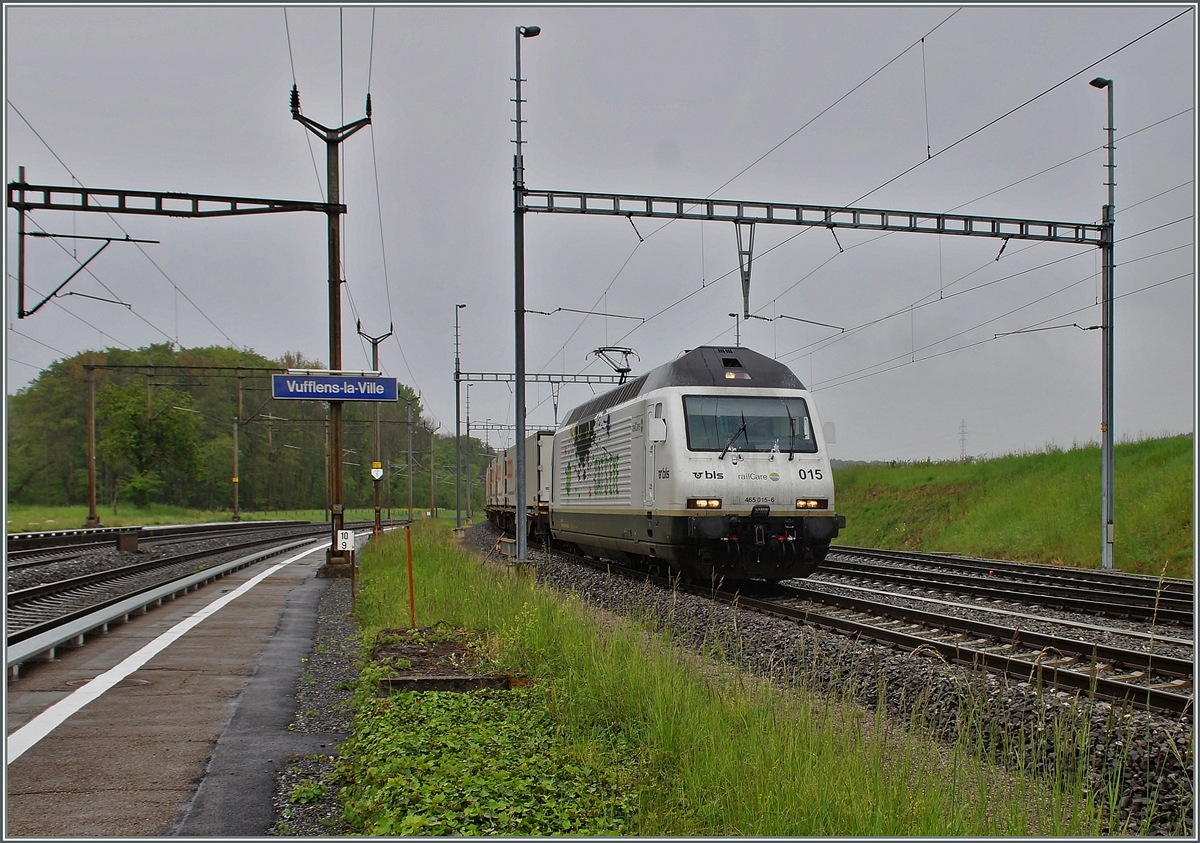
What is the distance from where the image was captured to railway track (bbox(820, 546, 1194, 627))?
12867mm

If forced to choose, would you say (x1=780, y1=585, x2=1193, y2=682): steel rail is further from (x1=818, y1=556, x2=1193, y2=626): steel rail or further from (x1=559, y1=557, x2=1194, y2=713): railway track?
(x1=818, y1=556, x2=1193, y2=626): steel rail

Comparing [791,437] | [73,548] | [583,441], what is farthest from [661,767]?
[73,548]

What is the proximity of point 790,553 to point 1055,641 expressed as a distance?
4469mm

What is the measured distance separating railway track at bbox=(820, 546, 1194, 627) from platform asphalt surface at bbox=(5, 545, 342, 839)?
9.33 m

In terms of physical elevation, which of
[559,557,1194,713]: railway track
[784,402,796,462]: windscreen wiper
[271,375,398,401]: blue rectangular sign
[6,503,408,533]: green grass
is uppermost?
[271,375,398,401]: blue rectangular sign

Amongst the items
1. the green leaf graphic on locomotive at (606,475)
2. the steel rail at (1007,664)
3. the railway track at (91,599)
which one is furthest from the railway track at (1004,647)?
the railway track at (91,599)

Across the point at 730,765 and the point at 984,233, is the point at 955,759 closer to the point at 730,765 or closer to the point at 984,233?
the point at 730,765

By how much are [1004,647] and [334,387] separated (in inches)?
453

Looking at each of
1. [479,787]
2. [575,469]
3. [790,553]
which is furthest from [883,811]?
[575,469]

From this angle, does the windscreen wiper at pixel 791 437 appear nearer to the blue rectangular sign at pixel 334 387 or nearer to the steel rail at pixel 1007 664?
the steel rail at pixel 1007 664

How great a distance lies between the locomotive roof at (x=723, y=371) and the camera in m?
14.4

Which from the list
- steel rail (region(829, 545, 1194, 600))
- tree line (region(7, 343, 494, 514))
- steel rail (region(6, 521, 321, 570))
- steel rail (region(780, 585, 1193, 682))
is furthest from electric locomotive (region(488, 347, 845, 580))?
tree line (region(7, 343, 494, 514))

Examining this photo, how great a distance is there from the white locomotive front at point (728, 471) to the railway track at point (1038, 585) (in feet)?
10.8

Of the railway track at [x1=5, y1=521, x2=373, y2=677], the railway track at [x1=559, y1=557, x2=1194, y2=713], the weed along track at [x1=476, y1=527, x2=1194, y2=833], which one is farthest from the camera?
the railway track at [x1=5, y1=521, x2=373, y2=677]
